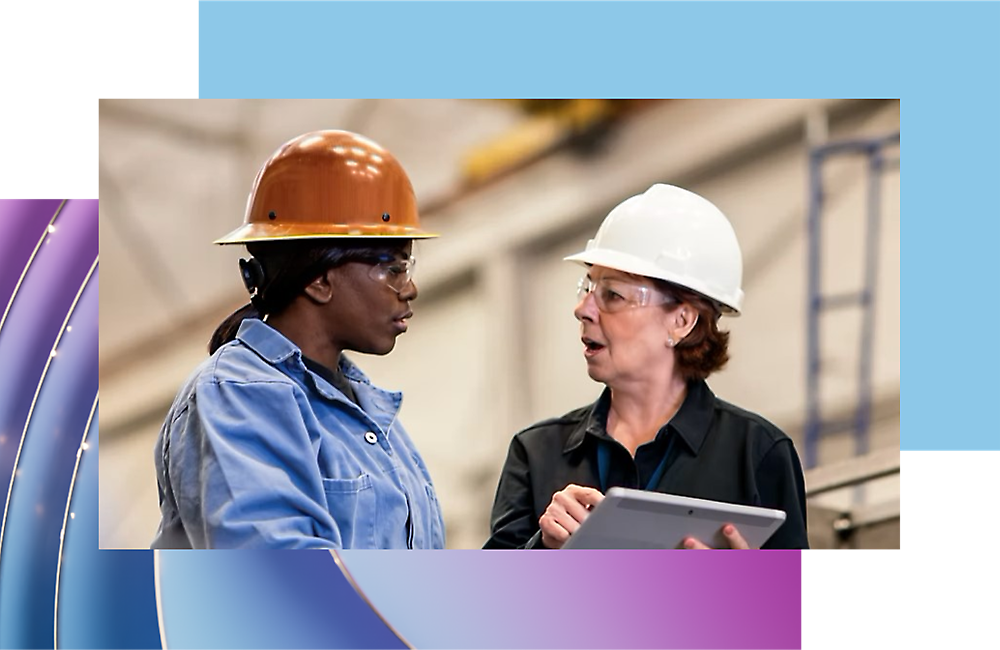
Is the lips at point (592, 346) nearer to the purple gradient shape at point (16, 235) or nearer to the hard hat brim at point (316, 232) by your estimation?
the hard hat brim at point (316, 232)

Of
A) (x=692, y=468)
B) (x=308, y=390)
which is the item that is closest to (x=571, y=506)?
(x=692, y=468)

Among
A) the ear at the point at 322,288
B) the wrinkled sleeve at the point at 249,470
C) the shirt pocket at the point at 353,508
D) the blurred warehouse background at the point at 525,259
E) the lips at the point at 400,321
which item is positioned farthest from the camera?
the blurred warehouse background at the point at 525,259

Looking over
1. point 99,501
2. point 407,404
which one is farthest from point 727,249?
point 99,501

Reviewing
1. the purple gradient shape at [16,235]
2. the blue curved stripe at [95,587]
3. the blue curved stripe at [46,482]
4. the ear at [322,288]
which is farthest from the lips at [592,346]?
the purple gradient shape at [16,235]

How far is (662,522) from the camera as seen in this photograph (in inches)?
128

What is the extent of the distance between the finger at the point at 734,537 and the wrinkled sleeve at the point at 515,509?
497 millimetres

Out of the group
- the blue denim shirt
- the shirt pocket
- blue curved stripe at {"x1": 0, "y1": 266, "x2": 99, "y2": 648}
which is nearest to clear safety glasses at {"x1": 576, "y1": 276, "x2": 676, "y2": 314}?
the blue denim shirt

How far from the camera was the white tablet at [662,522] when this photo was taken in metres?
3.14

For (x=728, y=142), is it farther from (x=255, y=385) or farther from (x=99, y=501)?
(x=99, y=501)

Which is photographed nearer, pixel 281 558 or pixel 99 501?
pixel 281 558

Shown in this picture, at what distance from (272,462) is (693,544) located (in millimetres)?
1099

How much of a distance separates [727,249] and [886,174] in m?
0.76

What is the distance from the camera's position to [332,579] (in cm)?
330

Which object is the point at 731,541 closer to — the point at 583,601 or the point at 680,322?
the point at 583,601
